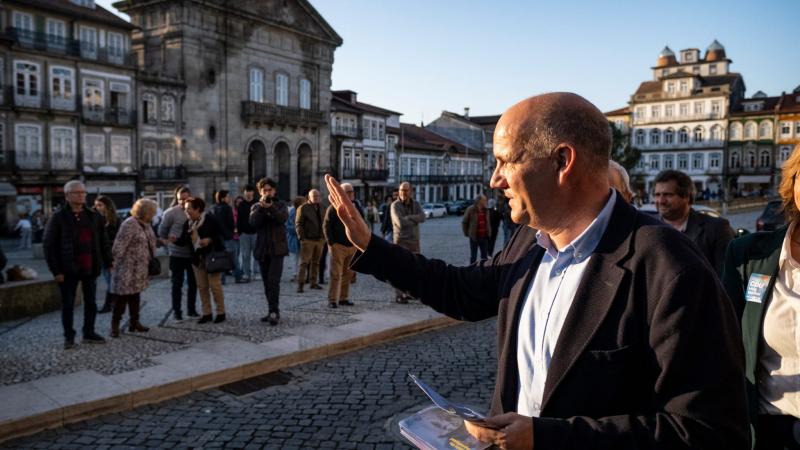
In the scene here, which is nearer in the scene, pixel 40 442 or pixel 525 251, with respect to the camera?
pixel 525 251

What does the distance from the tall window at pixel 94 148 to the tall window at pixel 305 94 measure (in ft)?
51.8

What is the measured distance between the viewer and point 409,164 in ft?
A: 206

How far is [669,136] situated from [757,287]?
78.2 metres

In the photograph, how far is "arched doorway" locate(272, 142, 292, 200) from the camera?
150 ft

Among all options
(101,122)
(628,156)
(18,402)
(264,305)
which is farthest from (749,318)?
(628,156)

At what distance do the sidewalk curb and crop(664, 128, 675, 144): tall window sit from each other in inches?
2895

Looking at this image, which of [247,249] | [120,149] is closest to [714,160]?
[120,149]

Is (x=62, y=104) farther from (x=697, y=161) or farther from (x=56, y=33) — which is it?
(x=697, y=161)

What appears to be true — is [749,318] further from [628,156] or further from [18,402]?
[628,156]

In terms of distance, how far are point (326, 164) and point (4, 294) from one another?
134ft

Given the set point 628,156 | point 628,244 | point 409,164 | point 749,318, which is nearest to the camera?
Answer: point 628,244

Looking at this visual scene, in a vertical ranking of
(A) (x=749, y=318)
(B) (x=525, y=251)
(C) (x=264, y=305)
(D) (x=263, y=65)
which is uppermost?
(D) (x=263, y=65)

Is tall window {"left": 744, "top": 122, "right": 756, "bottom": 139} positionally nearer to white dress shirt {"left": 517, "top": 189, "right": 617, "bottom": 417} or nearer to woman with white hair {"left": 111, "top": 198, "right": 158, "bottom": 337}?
woman with white hair {"left": 111, "top": 198, "right": 158, "bottom": 337}

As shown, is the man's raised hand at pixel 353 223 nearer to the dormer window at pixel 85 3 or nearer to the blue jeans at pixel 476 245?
the blue jeans at pixel 476 245
